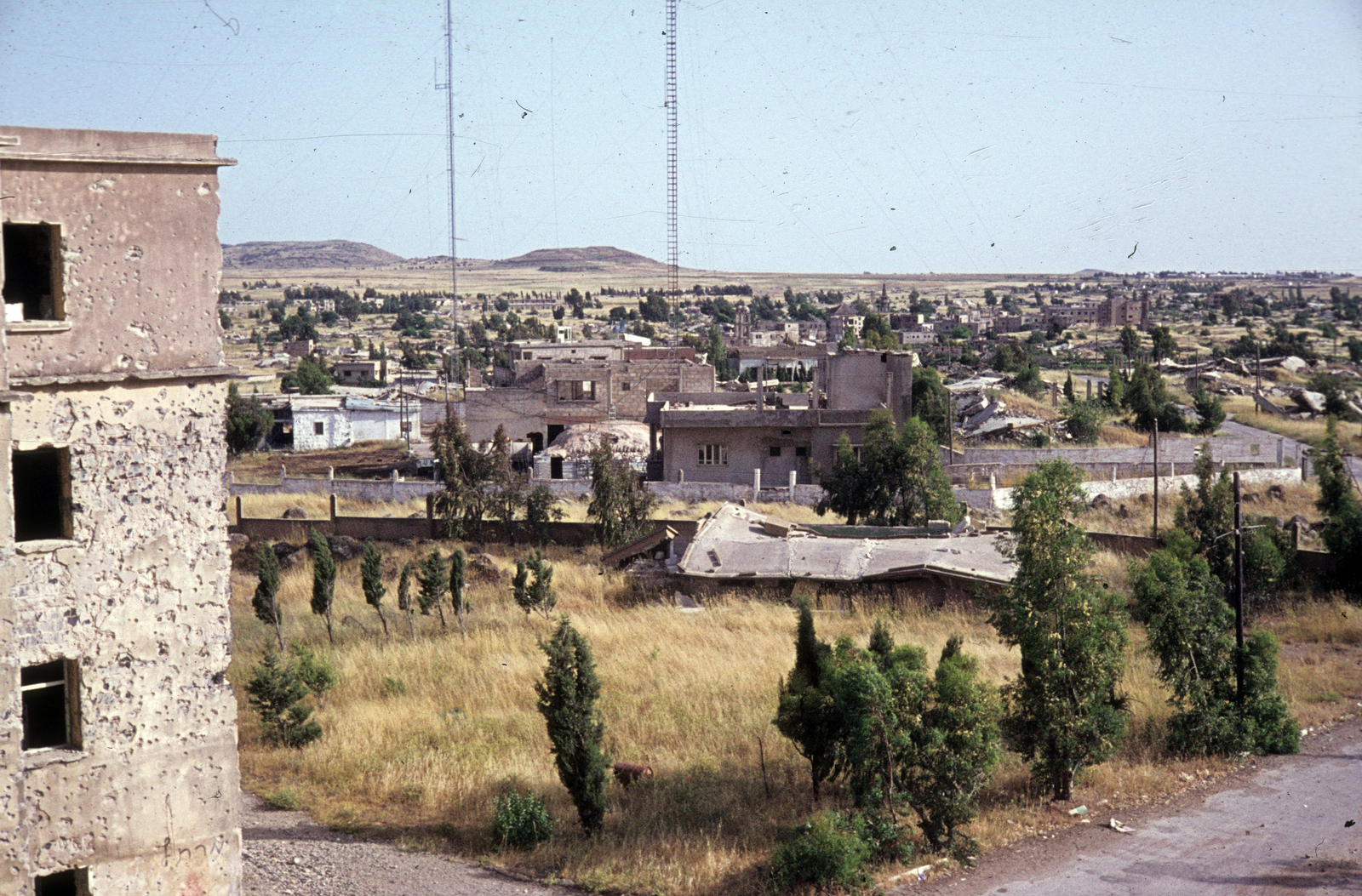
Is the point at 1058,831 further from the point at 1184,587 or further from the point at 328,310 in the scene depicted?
the point at 328,310

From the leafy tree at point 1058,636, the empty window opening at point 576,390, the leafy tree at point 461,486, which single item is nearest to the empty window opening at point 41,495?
the leafy tree at point 1058,636

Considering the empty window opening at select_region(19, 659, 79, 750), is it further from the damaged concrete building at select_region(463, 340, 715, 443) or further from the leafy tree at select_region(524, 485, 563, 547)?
the damaged concrete building at select_region(463, 340, 715, 443)

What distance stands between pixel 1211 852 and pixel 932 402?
3455 centimetres

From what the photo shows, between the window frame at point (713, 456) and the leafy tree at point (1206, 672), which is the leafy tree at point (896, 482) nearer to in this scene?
the window frame at point (713, 456)

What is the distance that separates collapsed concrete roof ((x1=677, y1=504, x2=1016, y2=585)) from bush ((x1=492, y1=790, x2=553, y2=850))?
8.87 metres

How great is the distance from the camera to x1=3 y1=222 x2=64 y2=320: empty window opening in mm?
7355

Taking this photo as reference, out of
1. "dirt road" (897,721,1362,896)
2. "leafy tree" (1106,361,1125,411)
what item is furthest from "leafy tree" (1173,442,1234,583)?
"leafy tree" (1106,361,1125,411)

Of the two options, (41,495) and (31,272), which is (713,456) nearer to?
(41,495)

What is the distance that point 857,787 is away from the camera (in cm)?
1038

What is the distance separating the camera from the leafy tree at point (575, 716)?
1050 cm

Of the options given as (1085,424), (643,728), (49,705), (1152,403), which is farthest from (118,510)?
(1152,403)

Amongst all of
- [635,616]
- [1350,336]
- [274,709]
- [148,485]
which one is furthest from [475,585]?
[1350,336]

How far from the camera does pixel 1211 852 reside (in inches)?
409

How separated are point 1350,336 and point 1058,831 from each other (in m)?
6.04
